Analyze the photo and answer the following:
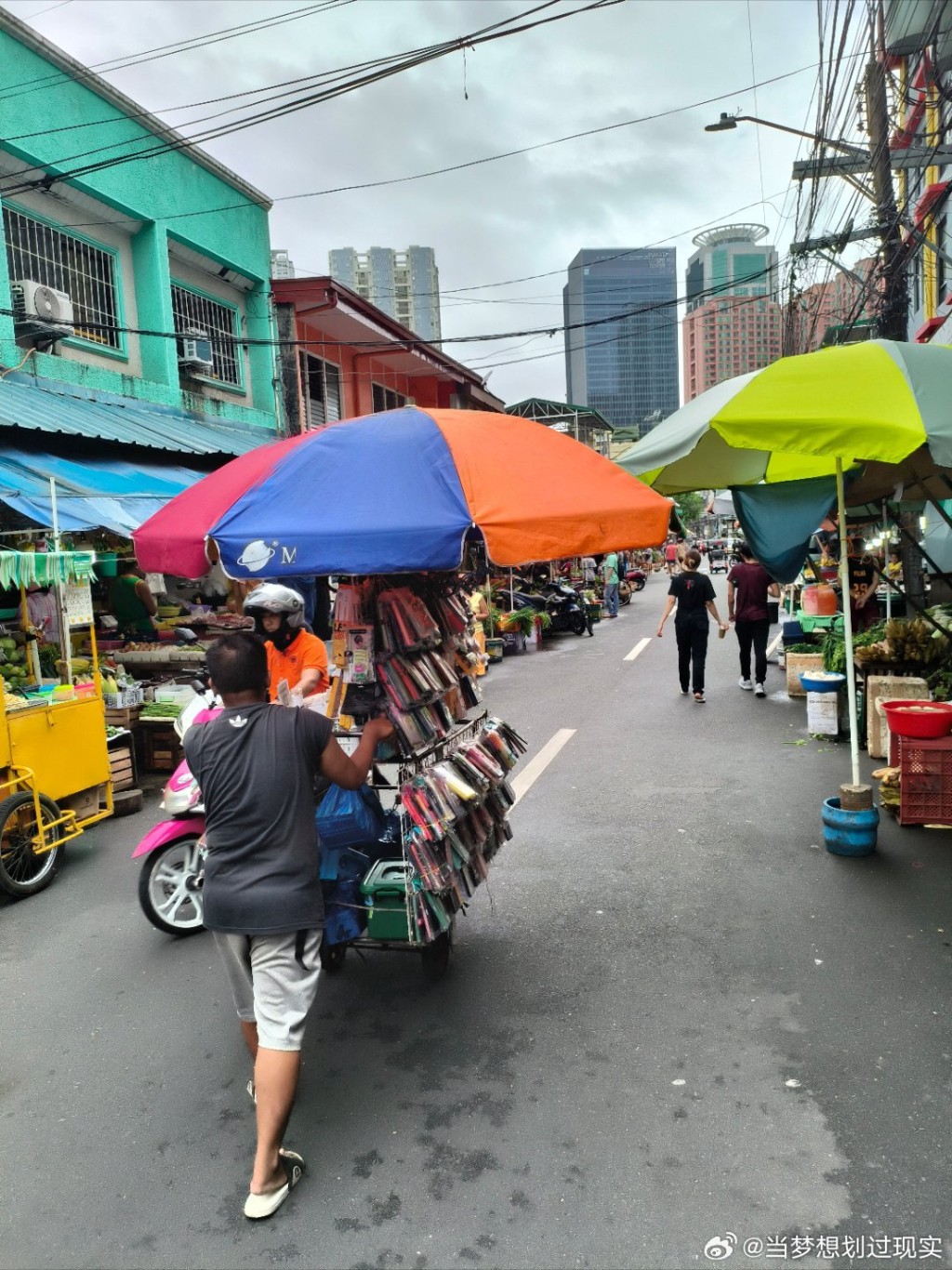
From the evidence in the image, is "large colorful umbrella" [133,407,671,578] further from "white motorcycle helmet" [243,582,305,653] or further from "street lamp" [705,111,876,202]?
"street lamp" [705,111,876,202]

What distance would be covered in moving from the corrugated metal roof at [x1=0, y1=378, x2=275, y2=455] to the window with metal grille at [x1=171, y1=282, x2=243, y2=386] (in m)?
1.46

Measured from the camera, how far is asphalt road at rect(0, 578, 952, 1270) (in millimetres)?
2607

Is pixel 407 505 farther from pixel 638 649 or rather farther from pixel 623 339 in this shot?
pixel 623 339

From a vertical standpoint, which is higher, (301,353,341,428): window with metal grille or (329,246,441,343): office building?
(329,246,441,343): office building

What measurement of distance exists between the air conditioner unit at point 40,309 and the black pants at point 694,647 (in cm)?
839

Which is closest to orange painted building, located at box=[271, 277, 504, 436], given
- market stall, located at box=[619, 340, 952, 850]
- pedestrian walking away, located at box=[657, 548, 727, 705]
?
pedestrian walking away, located at box=[657, 548, 727, 705]

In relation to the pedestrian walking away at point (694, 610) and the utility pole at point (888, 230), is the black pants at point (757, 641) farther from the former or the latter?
the utility pole at point (888, 230)

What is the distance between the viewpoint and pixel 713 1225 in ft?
8.44

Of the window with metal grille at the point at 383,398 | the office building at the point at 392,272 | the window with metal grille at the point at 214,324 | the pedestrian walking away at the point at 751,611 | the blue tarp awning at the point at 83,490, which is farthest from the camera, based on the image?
the office building at the point at 392,272

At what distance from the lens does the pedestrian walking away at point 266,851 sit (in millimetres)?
2828

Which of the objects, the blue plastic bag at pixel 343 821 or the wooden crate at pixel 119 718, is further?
the wooden crate at pixel 119 718

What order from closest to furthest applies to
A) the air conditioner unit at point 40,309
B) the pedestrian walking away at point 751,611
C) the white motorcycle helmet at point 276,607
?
the white motorcycle helmet at point 276,607, the air conditioner unit at point 40,309, the pedestrian walking away at point 751,611

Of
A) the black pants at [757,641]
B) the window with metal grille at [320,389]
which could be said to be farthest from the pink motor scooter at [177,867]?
the window with metal grille at [320,389]

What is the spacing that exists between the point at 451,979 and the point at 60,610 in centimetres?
480
